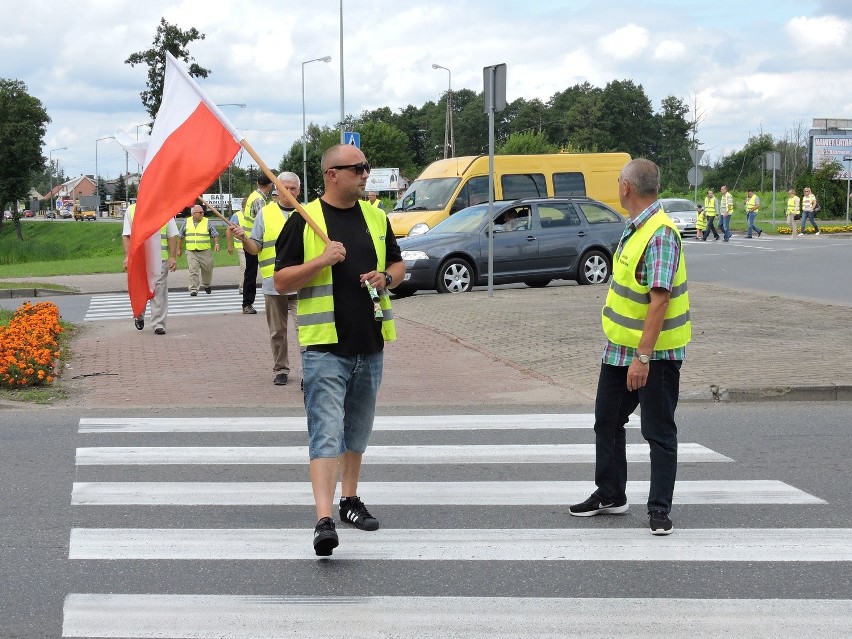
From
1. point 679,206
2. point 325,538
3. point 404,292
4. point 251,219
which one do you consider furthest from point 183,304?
point 679,206

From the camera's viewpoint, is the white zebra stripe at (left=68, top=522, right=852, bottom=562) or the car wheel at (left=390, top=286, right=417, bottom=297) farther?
the car wheel at (left=390, top=286, right=417, bottom=297)

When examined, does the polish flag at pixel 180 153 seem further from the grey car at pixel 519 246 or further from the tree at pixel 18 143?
the tree at pixel 18 143

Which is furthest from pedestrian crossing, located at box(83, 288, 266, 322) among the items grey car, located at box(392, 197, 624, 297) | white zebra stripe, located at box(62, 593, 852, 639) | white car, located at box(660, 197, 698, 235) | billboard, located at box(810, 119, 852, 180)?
billboard, located at box(810, 119, 852, 180)

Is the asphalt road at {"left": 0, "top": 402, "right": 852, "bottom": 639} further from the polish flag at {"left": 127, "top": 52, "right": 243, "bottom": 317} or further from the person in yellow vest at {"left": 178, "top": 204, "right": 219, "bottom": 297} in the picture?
the person in yellow vest at {"left": 178, "top": 204, "right": 219, "bottom": 297}

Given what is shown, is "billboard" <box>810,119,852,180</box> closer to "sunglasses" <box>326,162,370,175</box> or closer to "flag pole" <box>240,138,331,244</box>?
"flag pole" <box>240,138,331,244</box>

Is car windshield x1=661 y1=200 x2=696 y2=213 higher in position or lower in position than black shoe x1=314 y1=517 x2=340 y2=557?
higher

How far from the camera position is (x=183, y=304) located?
2012cm

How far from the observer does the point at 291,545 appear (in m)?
5.48

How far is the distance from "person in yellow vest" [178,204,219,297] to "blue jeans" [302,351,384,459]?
1571 centimetres

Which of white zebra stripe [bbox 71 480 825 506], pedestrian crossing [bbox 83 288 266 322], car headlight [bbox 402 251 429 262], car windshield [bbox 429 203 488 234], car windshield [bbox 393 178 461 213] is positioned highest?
car windshield [bbox 393 178 461 213]

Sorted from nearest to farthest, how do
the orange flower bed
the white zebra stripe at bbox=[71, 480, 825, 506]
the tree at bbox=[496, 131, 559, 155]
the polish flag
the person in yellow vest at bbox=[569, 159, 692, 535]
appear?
the person in yellow vest at bbox=[569, 159, 692, 535]
the white zebra stripe at bbox=[71, 480, 825, 506]
the polish flag
the orange flower bed
the tree at bbox=[496, 131, 559, 155]

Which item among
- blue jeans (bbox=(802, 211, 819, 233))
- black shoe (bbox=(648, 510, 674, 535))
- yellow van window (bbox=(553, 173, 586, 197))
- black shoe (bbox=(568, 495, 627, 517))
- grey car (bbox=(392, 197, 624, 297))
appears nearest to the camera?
black shoe (bbox=(648, 510, 674, 535))

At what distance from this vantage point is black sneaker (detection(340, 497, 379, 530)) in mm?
5711

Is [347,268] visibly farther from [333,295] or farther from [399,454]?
[399,454]
